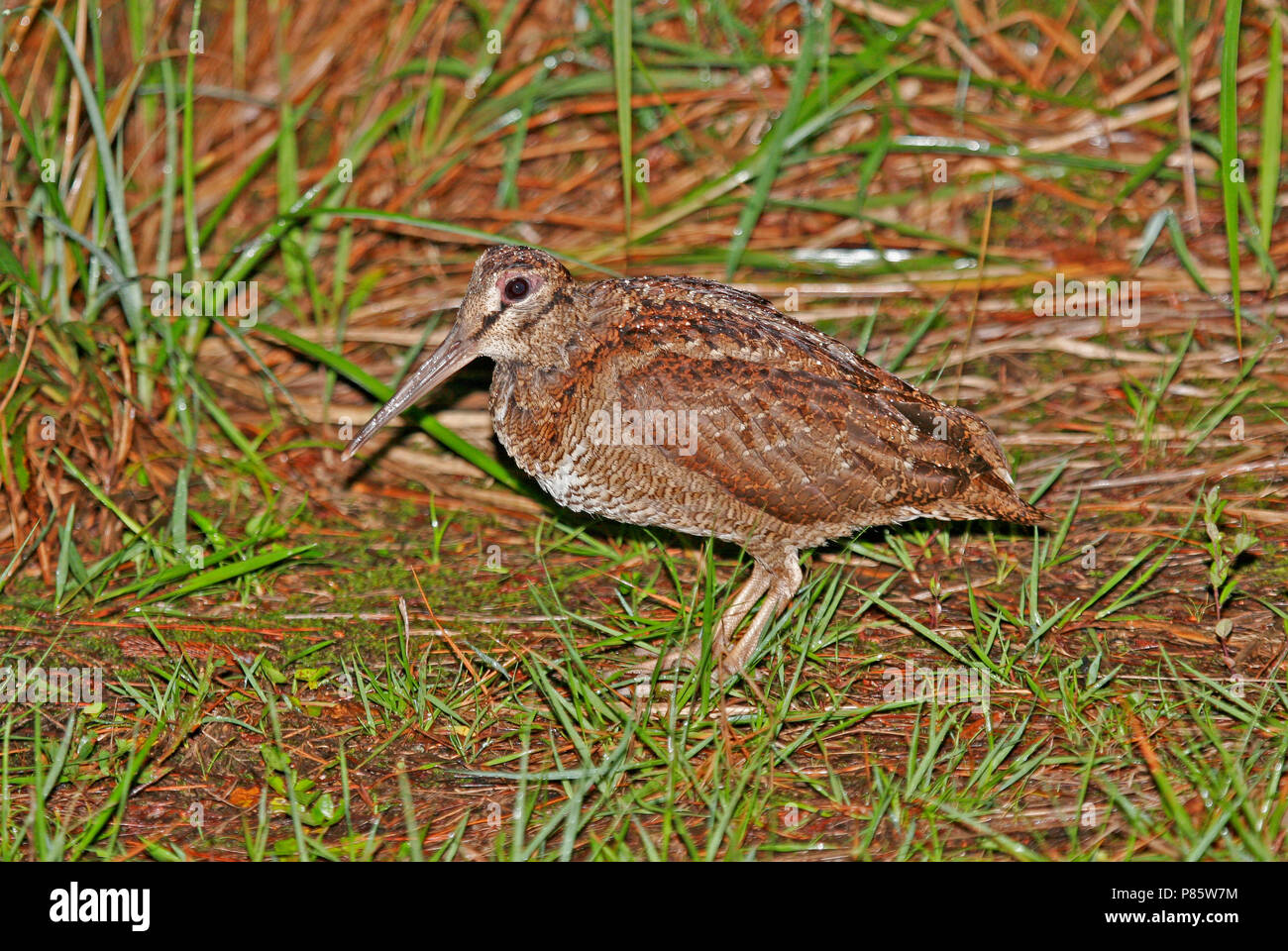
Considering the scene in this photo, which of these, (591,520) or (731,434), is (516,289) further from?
(591,520)

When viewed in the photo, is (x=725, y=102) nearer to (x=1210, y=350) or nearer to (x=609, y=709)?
(x=1210, y=350)

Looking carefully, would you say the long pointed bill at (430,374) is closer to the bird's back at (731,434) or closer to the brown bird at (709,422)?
the brown bird at (709,422)

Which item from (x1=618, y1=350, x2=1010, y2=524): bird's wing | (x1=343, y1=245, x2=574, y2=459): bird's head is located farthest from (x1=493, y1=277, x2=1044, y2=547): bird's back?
(x1=343, y1=245, x2=574, y2=459): bird's head

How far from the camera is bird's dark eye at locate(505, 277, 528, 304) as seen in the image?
4590 mm

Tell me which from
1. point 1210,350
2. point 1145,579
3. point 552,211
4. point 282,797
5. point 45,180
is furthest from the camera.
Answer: point 552,211

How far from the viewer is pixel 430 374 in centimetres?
477

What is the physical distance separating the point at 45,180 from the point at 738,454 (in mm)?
3141

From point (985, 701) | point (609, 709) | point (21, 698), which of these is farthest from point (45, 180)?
point (985, 701)

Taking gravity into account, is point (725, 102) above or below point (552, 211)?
above

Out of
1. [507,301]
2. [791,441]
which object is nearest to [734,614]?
[791,441]

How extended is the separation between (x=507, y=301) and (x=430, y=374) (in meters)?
0.42

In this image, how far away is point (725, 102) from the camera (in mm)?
7113

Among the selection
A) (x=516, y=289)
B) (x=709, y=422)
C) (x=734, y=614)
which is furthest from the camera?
(x=734, y=614)

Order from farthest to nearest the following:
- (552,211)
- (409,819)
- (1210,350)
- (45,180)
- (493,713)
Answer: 1. (552,211)
2. (1210,350)
3. (45,180)
4. (493,713)
5. (409,819)
